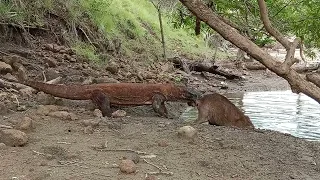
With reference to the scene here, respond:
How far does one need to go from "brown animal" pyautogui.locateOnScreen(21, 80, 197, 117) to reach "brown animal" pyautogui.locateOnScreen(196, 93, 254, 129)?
34 cm

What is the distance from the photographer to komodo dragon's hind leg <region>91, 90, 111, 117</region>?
752cm

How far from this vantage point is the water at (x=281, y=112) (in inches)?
353

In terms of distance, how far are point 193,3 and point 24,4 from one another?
559 cm

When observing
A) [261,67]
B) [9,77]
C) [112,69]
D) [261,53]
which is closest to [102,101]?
[9,77]

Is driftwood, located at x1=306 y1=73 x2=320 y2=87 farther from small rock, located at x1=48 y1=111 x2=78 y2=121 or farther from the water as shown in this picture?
small rock, located at x1=48 y1=111 x2=78 y2=121

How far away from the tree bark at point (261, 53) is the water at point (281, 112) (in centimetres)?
275

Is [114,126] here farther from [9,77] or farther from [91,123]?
[9,77]

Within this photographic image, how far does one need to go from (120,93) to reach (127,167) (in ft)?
10.9

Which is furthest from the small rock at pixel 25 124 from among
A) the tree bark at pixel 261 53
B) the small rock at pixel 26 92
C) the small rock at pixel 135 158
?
the tree bark at pixel 261 53

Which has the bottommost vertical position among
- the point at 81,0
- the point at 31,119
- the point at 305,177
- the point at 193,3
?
the point at 305,177

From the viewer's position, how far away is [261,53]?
18.3 ft

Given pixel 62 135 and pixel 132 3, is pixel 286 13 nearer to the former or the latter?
pixel 62 135

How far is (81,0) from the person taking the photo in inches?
523

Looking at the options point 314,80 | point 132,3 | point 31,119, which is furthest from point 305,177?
point 132,3
